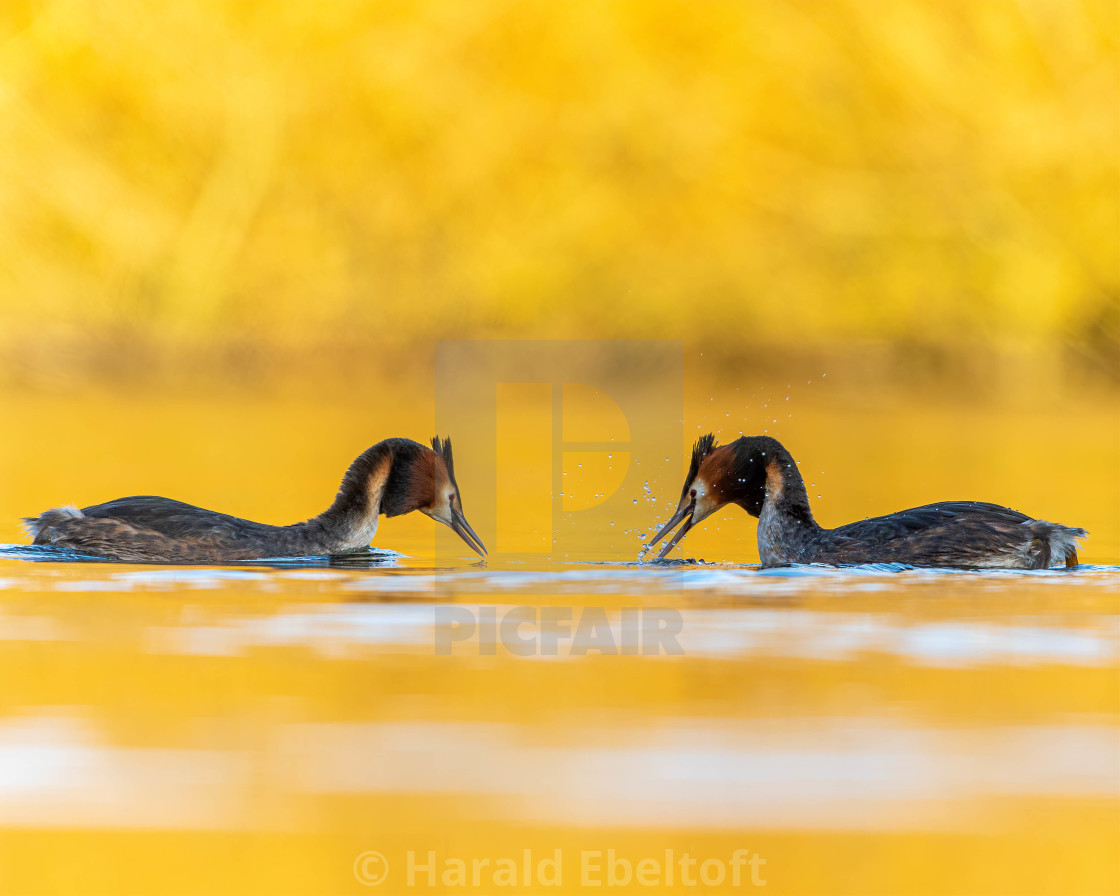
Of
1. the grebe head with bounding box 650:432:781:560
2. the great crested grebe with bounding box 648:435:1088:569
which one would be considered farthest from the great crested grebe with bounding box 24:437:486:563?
the great crested grebe with bounding box 648:435:1088:569

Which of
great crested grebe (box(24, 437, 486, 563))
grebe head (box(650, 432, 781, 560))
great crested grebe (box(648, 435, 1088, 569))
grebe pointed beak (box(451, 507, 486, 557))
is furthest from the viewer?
grebe pointed beak (box(451, 507, 486, 557))

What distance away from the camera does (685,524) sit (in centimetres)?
834

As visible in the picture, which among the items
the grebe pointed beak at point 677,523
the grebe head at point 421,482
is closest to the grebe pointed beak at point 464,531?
the grebe head at point 421,482

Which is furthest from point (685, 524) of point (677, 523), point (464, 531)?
point (464, 531)

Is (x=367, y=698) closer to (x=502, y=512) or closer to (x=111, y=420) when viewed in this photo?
(x=502, y=512)

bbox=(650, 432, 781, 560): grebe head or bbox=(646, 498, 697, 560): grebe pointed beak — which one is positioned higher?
bbox=(650, 432, 781, 560): grebe head

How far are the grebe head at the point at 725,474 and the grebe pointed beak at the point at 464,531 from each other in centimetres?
88

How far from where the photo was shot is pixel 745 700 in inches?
201

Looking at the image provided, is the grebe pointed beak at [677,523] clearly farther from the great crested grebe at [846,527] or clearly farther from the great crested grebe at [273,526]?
the great crested grebe at [273,526]

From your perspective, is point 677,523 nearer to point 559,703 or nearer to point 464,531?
point 464,531

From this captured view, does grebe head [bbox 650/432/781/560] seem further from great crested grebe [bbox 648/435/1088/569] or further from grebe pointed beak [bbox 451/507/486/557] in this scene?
grebe pointed beak [bbox 451/507/486/557]

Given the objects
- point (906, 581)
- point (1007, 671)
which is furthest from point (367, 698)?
point (906, 581)

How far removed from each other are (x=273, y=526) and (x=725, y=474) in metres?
2.24

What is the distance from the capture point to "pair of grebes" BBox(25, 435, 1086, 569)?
7699 mm
